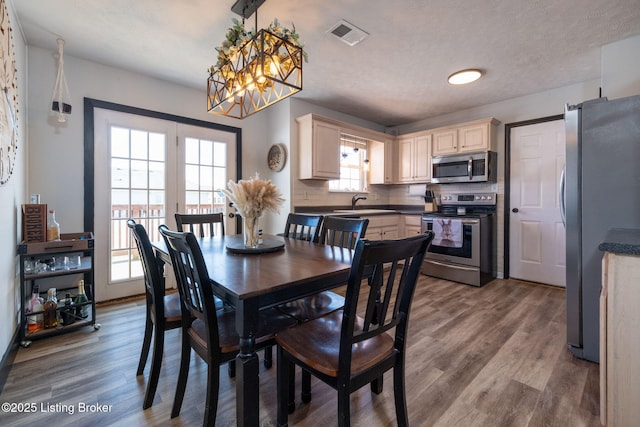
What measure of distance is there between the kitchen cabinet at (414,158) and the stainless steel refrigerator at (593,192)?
2.46m

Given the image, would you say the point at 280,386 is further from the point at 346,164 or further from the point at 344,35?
the point at 346,164

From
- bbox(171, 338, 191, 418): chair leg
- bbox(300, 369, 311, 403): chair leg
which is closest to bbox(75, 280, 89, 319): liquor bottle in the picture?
bbox(171, 338, 191, 418): chair leg

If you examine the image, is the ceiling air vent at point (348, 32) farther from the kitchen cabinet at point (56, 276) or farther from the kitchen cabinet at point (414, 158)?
the kitchen cabinet at point (56, 276)

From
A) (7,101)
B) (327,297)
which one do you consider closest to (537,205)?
(327,297)

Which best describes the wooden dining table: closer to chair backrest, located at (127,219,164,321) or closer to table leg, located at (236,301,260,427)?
table leg, located at (236,301,260,427)

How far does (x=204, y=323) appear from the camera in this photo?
123cm

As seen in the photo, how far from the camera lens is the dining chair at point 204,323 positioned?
44.6 inches

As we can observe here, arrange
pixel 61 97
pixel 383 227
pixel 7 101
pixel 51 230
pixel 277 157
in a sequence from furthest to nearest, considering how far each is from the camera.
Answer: pixel 383 227
pixel 277 157
pixel 61 97
pixel 51 230
pixel 7 101

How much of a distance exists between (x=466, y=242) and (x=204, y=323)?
11.2 feet

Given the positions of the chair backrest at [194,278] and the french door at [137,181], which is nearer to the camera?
the chair backrest at [194,278]

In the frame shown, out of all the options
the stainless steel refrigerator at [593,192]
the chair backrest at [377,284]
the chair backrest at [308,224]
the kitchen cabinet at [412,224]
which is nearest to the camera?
the chair backrest at [377,284]

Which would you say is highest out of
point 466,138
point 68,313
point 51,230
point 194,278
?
point 466,138

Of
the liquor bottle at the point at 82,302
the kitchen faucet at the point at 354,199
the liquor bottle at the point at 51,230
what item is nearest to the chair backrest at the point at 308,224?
the liquor bottle at the point at 82,302

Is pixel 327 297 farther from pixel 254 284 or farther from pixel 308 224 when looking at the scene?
pixel 254 284
